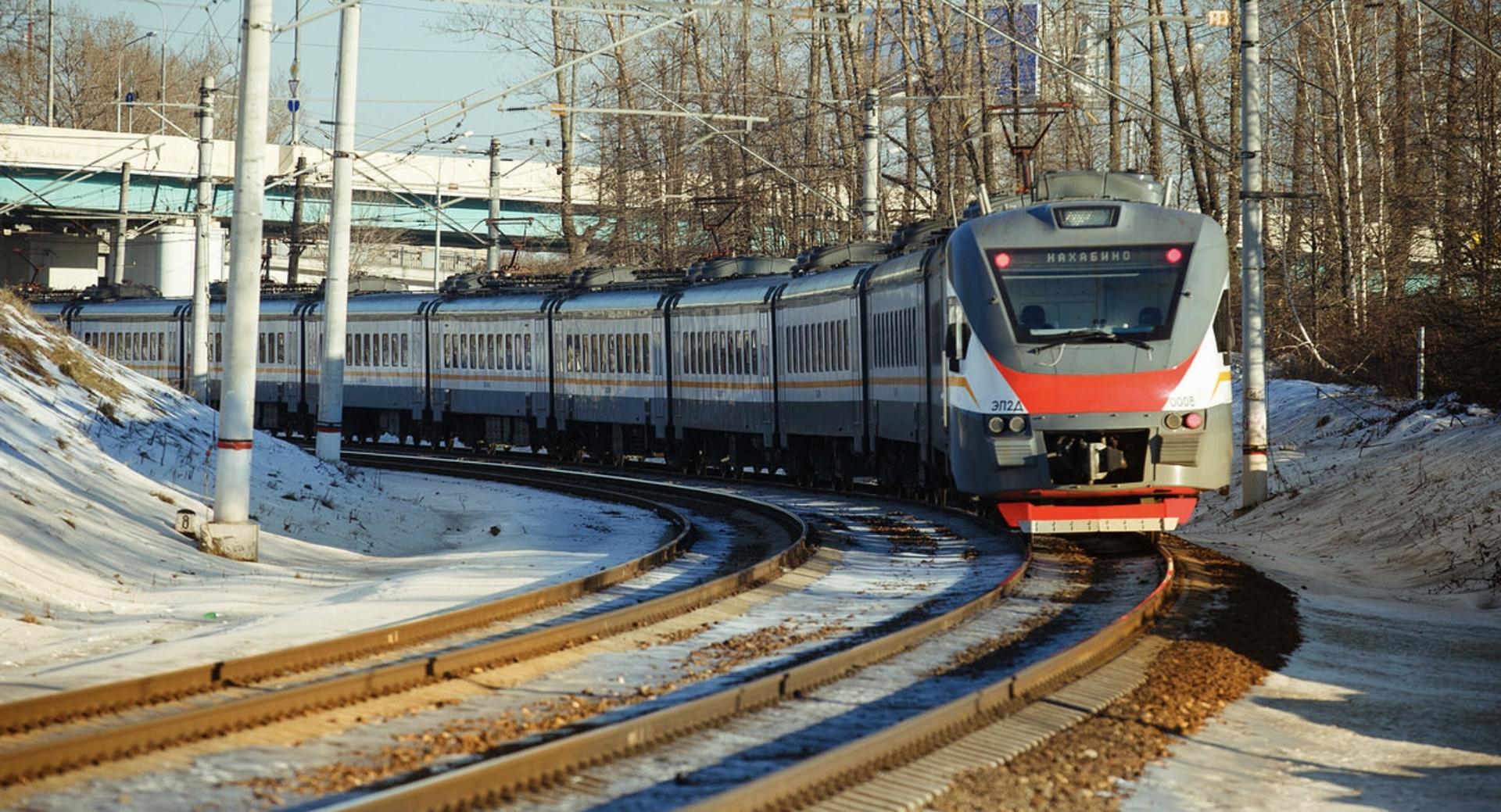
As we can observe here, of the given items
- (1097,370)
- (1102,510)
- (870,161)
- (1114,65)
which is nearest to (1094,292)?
(1097,370)

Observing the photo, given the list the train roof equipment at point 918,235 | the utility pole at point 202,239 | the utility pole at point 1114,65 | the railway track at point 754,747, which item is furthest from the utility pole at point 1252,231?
the utility pole at point 202,239

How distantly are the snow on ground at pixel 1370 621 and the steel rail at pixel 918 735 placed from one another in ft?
2.97

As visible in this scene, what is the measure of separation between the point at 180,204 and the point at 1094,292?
63.6 meters

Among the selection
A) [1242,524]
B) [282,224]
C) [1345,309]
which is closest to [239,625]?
[1242,524]

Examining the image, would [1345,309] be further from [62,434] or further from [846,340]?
[62,434]

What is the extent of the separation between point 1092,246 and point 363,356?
105 feet

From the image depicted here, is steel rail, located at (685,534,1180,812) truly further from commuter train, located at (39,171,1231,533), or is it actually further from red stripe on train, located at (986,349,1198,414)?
commuter train, located at (39,171,1231,533)

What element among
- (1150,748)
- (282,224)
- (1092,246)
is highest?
(282,224)

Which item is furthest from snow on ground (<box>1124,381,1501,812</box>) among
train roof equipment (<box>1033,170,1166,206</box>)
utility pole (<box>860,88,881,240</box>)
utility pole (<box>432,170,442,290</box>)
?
utility pole (<box>432,170,442,290</box>)

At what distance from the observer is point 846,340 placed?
2784 centimetres

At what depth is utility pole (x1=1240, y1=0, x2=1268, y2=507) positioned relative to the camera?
73.4ft

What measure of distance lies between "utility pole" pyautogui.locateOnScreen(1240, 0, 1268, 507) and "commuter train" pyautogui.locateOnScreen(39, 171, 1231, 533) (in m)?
3.33

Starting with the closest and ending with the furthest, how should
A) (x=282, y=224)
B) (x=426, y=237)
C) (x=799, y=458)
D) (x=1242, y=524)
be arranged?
(x=1242, y=524), (x=799, y=458), (x=282, y=224), (x=426, y=237)

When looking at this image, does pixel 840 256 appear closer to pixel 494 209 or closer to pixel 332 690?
pixel 494 209
